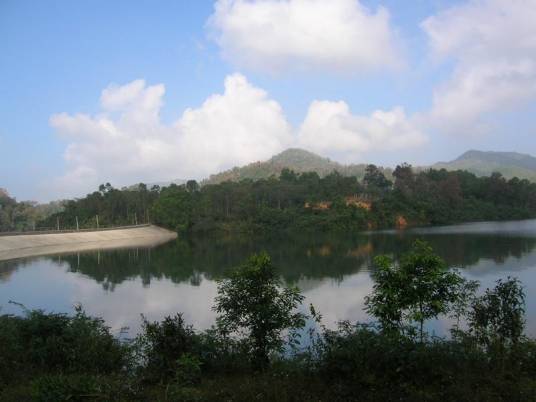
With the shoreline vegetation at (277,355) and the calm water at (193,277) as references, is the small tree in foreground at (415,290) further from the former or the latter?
the calm water at (193,277)

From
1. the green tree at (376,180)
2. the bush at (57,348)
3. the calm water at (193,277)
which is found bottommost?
the calm water at (193,277)

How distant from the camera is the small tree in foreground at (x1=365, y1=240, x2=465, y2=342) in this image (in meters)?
6.84

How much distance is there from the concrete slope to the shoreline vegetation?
36.6 metres

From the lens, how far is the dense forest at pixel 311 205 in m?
67.1

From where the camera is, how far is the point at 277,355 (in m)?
6.11

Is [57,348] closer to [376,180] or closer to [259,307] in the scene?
[259,307]

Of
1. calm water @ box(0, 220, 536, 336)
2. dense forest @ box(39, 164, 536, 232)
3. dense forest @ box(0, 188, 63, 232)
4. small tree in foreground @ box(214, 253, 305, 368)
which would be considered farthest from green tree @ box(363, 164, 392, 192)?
small tree in foreground @ box(214, 253, 305, 368)

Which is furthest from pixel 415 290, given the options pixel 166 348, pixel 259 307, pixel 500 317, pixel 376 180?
pixel 376 180

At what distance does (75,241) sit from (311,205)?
3764cm

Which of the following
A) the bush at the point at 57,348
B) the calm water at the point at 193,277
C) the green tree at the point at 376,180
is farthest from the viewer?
the green tree at the point at 376,180

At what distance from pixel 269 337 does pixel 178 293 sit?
14.2m

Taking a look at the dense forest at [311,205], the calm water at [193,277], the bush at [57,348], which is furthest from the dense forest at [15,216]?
the bush at [57,348]

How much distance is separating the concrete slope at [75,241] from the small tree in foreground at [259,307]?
37.6m

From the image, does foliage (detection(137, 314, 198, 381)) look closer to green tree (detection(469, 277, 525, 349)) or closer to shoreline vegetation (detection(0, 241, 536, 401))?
Answer: shoreline vegetation (detection(0, 241, 536, 401))
